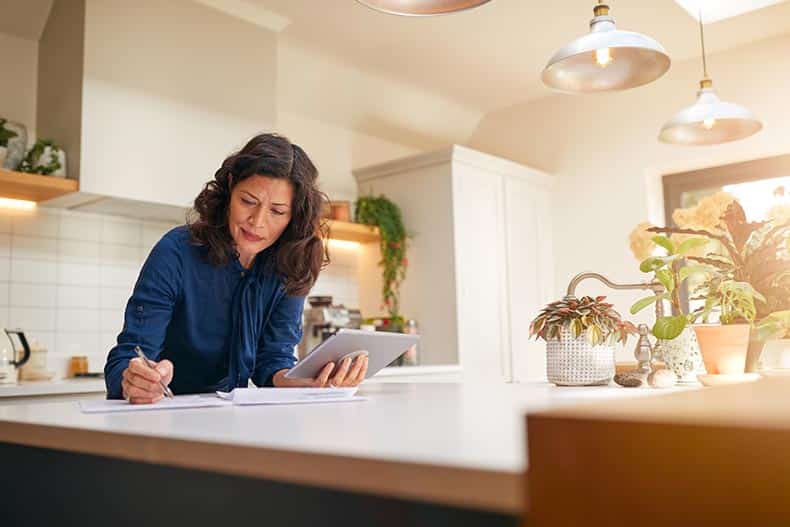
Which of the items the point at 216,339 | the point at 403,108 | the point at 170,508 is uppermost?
the point at 403,108

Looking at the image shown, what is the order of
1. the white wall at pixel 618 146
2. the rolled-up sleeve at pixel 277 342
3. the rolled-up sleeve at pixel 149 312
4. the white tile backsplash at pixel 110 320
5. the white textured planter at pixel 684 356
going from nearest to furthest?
1. the rolled-up sleeve at pixel 149 312
2. the white textured planter at pixel 684 356
3. the rolled-up sleeve at pixel 277 342
4. the white tile backsplash at pixel 110 320
5. the white wall at pixel 618 146

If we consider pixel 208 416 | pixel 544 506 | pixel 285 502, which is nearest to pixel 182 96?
pixel 208 416

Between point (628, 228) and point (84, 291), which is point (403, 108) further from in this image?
point (84, 291)

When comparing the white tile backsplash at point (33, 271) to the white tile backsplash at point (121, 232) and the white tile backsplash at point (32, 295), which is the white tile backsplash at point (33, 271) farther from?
the white tile backsplash at point (121, 232)

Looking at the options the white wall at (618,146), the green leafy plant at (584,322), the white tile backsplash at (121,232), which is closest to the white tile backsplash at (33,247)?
the white tile backsplash at (121,232)

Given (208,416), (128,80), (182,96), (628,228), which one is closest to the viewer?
(208,416)

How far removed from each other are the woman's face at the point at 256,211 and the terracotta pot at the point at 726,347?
39.3 inches

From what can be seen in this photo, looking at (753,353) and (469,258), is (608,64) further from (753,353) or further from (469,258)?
(469,258)

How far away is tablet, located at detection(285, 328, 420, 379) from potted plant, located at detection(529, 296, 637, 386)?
0.30m

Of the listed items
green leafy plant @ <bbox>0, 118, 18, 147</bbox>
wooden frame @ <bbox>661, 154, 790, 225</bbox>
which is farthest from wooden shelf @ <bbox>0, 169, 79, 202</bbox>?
wooden frame @ <bbox>661, 154, 790, 225</bbox>

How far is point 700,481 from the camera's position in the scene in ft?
1.57

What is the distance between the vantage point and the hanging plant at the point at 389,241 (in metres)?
4.25

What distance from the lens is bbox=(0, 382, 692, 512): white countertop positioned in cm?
53

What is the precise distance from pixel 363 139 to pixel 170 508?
402 cm
